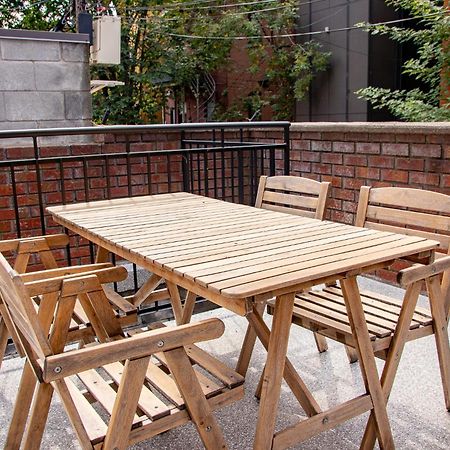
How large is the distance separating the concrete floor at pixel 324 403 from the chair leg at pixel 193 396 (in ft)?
1.63

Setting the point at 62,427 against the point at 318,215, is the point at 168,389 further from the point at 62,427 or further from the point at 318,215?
the point at 318,215

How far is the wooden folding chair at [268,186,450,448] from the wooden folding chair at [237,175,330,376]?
0.21 meters

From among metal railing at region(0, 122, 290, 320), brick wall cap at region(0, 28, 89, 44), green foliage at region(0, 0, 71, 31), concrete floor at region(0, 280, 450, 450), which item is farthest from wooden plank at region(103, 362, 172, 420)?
green foliage at region(0, 0, 71, 31)

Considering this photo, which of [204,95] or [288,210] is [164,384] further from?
[204,95]

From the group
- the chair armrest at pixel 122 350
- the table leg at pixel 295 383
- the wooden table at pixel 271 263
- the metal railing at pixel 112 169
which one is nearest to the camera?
the chair armrest at pixel 122 350


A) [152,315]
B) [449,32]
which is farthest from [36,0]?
[152,315]

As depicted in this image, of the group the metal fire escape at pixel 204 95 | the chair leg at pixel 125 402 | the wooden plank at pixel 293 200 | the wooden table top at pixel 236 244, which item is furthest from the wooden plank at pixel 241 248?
the metal fire escape at pixel 204 95

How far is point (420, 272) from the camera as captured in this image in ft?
5.82

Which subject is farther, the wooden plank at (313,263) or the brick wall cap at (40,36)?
the brick wall cap at (40,36)

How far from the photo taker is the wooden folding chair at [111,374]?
4.52 feet

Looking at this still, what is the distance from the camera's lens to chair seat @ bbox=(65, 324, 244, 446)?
4.94 feet

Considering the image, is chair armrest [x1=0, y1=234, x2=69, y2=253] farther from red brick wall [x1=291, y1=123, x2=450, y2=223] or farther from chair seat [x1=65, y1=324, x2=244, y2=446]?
red brick wall [x1=291, y1=123, x2=450, y2=223]

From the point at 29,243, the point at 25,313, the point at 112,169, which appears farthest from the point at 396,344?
the point at 112,169

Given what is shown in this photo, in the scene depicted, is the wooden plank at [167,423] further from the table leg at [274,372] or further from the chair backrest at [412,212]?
the chair backrest at [412,212]
